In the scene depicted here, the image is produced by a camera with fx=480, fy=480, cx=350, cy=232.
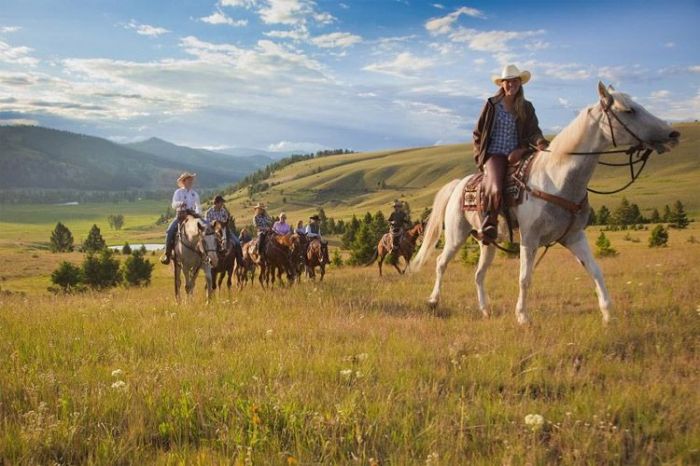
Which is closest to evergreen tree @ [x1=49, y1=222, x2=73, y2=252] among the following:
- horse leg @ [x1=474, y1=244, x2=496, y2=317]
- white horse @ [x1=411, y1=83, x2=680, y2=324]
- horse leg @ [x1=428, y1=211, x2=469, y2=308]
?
horse leg @ [x1=428, y1=211, x2=469, y2=308]

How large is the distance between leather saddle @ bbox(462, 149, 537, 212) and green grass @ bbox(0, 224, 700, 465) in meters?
2.09

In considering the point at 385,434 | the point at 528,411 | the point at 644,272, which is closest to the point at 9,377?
the point at 385,434

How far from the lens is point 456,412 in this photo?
4.28 meters

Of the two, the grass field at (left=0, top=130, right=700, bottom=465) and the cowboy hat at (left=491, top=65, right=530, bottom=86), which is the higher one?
the cowboy hat at (left=491, top=65, right=530, bottom=86)

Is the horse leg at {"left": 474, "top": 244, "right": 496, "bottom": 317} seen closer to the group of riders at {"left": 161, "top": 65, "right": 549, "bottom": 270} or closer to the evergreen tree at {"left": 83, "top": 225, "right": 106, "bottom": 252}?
the group of riders at {"left": 161, "top": 65, "right": 549, "bottom": 270}

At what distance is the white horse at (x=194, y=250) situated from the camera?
13195 millimetres

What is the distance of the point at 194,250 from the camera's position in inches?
542

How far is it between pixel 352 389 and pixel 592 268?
5.00 m

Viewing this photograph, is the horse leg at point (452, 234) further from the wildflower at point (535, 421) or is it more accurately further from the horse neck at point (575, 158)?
the wildflower at point (535, 421)

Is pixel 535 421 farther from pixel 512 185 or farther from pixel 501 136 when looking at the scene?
pixel 501 136

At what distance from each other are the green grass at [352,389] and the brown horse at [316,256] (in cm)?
1491

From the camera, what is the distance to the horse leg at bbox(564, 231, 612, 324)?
771 cm

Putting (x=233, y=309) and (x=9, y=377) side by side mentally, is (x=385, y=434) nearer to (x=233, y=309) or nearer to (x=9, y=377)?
(x=9, y=377)

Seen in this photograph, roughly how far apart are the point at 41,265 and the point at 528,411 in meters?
105
